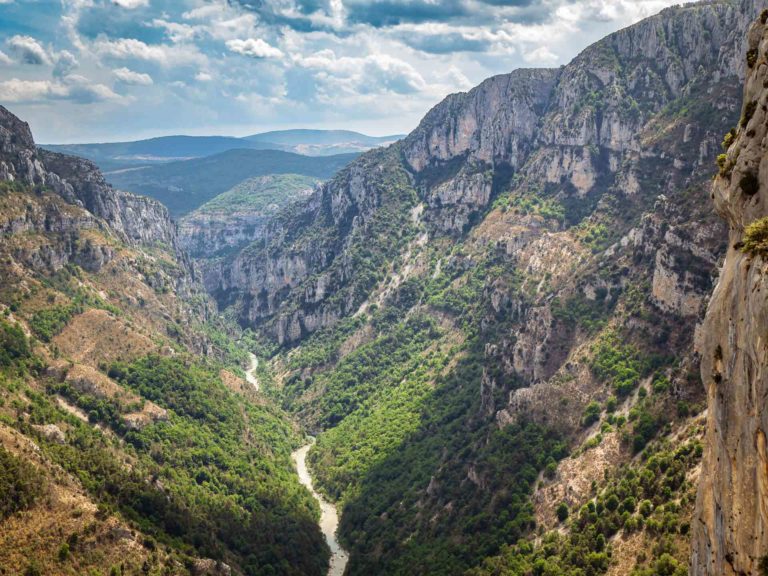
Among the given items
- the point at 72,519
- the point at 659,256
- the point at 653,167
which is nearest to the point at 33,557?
the point at 72,519

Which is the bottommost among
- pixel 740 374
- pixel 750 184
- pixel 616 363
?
pixel 616 363

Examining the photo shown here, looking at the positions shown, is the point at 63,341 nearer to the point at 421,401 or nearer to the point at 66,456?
the point at 66,456

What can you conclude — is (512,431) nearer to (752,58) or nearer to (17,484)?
(17,484)

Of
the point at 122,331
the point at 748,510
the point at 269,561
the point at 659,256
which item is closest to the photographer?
the point at 748,510

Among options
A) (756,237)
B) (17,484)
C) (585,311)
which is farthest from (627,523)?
(17,484)

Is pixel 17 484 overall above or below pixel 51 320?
below

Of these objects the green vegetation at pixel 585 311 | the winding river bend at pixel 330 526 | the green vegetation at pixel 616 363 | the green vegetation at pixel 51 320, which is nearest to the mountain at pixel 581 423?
Answer: the green vegetation at pixel 616 363

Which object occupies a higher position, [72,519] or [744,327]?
[744,327]
